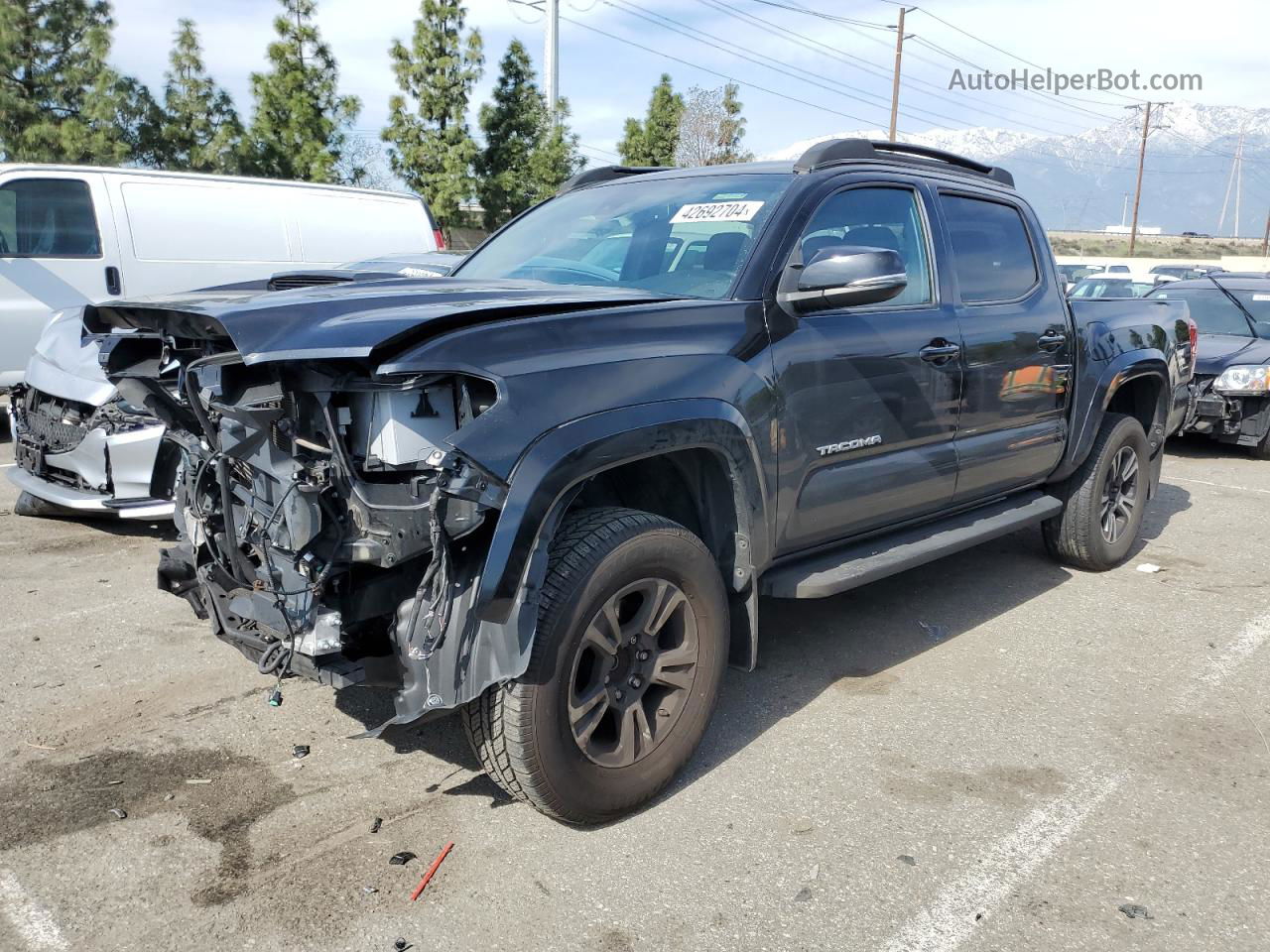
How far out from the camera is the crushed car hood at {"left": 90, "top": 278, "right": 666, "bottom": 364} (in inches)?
98.7

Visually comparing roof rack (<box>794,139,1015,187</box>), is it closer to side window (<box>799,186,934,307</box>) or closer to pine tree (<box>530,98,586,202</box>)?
side window (<box>799,186,934,307</box>)

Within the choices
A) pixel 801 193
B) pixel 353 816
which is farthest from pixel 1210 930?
pixel 801 193

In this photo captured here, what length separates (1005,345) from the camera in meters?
4.48

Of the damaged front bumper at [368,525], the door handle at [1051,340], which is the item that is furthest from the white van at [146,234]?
the door handle at [1051,340]

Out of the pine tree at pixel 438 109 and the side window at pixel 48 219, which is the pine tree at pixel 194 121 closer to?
the pine tree at pixel 438 109

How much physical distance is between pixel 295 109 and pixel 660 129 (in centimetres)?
1040

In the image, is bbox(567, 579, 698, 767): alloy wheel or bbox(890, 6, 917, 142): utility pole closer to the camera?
bbox(567, 579, 698, 767): alloy wheel

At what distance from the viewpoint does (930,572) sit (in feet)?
18.6

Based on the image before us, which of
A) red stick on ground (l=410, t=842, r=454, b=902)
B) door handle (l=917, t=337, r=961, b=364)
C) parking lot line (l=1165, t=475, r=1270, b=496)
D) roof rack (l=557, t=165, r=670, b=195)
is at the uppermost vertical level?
roof rack (l=557, t=165, r=670, b=195)

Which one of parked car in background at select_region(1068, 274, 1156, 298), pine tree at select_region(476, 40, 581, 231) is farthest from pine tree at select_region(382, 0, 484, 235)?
parked car in background at select_region(1068, 274, 1156, 298)

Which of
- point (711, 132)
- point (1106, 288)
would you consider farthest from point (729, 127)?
point (1106, 288)

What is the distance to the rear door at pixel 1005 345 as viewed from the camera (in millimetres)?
4340

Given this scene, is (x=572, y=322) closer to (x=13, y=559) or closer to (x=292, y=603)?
(x=292, y=603)

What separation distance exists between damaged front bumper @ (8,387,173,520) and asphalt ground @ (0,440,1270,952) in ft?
1.92
